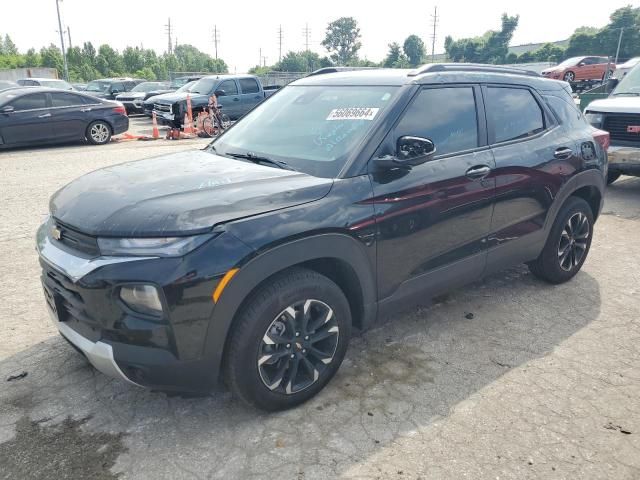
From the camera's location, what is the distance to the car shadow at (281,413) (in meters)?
2.50

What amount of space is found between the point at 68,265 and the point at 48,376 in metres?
1.08

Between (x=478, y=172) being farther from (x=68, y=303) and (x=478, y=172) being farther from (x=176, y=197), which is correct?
(x=68, y=303)

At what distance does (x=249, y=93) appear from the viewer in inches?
648

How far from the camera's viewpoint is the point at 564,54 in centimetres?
6394

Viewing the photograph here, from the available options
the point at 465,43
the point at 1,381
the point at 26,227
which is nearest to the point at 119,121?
the point at 26,227

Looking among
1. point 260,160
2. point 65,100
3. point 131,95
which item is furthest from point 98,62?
point 260,160

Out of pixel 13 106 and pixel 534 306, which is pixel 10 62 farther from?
pixel 534 306

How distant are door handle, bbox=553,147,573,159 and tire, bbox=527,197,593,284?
422mm

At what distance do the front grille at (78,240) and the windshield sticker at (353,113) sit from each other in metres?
1.67

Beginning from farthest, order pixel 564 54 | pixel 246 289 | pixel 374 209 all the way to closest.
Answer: pixel 564 54, pixel 374 209, pixel 246 289

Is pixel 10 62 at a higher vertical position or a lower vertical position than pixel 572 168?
higher

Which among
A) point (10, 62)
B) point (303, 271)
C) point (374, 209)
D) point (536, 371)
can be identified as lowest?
point (536, 371)

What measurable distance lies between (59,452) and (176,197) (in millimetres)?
1387

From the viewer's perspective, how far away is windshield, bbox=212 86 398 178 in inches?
121
